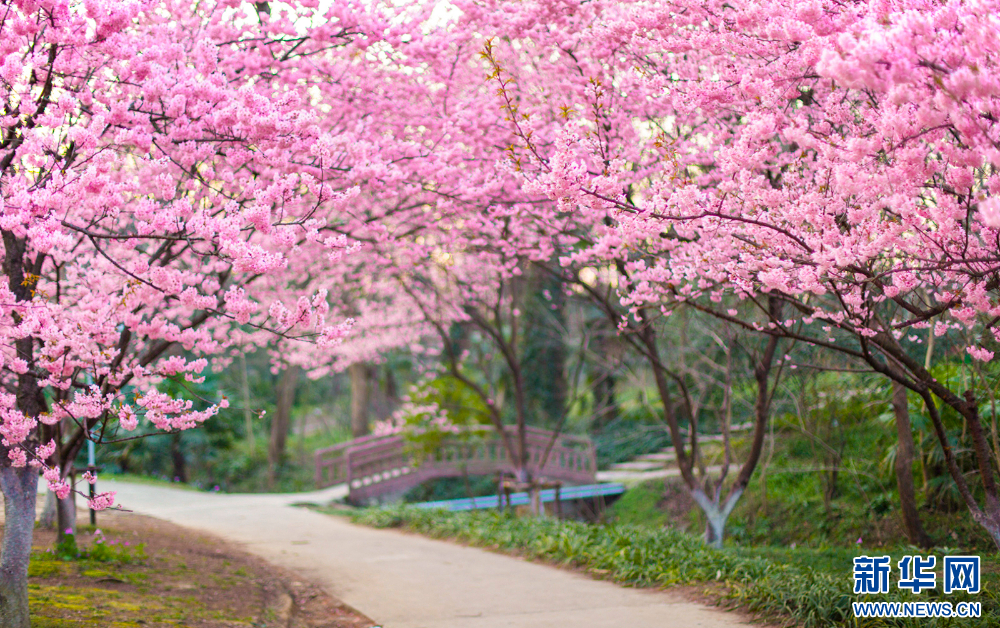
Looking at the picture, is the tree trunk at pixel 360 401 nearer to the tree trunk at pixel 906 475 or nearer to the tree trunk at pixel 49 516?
the tree trunk at pixel 49 516

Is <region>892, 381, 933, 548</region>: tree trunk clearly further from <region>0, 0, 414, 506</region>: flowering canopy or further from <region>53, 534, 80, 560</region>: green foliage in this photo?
<region>53, 534, 80, 560</region>: green foliage

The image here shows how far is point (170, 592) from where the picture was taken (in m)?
6.21

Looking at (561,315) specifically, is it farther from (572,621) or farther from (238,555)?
(572,621)

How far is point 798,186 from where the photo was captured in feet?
14.8

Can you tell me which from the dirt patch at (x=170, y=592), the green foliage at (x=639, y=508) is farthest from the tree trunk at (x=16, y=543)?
the green foliage at (x=639, y=508)

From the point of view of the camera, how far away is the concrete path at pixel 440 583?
5.54 m

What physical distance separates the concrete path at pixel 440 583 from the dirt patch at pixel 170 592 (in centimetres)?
31

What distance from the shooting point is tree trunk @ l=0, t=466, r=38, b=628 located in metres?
4.39

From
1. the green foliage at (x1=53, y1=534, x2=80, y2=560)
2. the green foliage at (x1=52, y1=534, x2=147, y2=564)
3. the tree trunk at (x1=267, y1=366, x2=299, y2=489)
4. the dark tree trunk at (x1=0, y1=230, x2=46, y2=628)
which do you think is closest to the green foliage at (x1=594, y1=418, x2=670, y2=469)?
the tree trunk at (x1=267, y1=366, x2=299, y2=489)

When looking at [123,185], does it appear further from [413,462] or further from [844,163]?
[413,462]

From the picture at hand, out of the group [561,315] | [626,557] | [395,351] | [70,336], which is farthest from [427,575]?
[395,351]

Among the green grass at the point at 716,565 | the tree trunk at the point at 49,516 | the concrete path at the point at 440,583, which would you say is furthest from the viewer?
the tree trunk at the point at 49,516

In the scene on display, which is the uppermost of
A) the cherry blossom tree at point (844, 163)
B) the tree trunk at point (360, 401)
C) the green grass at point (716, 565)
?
the cherry blossom tree at point (844, 163)

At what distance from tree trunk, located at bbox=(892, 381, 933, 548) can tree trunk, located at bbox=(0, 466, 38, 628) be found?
706 centimetres
